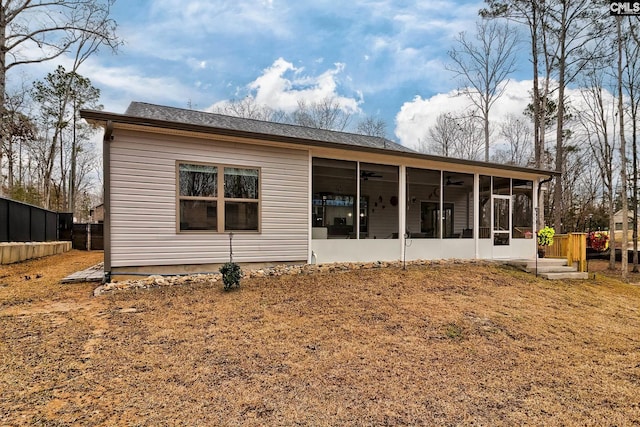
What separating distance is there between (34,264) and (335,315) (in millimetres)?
9826

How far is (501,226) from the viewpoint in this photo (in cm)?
1034

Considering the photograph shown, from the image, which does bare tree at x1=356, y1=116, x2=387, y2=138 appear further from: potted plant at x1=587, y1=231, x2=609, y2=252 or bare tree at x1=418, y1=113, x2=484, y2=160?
potted plant at x1=587, y1=231, x2=609, y2=252

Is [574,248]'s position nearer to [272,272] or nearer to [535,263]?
[535,263]

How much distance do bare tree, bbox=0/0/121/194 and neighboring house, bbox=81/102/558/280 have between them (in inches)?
226

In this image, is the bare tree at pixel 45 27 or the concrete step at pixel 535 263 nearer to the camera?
the concrete step at pixel 535 263

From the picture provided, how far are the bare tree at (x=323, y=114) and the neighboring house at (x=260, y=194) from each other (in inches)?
620

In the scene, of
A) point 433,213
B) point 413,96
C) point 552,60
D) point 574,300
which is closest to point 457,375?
point 574,300

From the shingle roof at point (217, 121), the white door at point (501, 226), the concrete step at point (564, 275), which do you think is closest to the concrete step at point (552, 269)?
the concrete step at point (564, 275)

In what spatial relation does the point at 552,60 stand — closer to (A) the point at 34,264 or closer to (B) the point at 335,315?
(B) the point at 335,315

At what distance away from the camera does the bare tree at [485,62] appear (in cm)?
2022

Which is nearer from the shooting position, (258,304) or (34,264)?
(258,304)

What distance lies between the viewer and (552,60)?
54.3ft

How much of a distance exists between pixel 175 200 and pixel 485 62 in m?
21.5

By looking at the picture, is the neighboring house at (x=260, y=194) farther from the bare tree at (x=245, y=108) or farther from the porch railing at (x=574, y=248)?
the bare tree at (x=245, y=108)
